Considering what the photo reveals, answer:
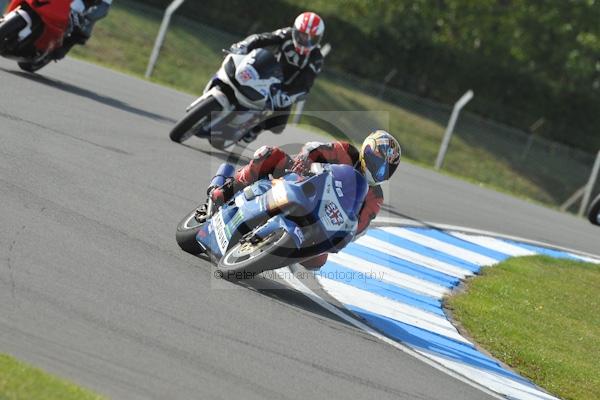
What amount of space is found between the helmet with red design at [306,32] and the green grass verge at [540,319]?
11.0 feet

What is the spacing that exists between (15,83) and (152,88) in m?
6.49

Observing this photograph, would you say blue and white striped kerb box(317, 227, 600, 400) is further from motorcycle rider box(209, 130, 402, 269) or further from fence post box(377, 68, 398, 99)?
fence post box(377, 68, 398, 99)

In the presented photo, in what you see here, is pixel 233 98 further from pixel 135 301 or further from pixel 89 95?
pixel 135 301

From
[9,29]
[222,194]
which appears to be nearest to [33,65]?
[9,29]

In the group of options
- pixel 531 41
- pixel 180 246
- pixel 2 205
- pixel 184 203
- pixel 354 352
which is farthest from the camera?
pixel 531 41

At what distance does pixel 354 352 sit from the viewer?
7738 mm

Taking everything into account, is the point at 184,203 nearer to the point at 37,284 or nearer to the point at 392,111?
the point at 37,284

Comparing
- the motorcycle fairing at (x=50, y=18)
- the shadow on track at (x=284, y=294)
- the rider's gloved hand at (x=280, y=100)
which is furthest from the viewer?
the motorcycle fairing at (x=50, y=18)

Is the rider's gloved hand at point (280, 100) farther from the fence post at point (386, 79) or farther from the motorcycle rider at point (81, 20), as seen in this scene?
the fence post at point (386, 79)

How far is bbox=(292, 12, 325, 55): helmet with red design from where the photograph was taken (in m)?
13.9

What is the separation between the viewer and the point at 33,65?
15.3 meters

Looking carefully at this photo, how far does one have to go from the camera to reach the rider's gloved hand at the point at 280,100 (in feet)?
46.0

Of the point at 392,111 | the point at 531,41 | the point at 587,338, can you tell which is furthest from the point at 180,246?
the point at 531,41

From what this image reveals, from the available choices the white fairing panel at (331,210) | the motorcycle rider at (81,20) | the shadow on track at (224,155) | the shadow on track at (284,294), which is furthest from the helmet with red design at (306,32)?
the white fairing panel at (331,210)
